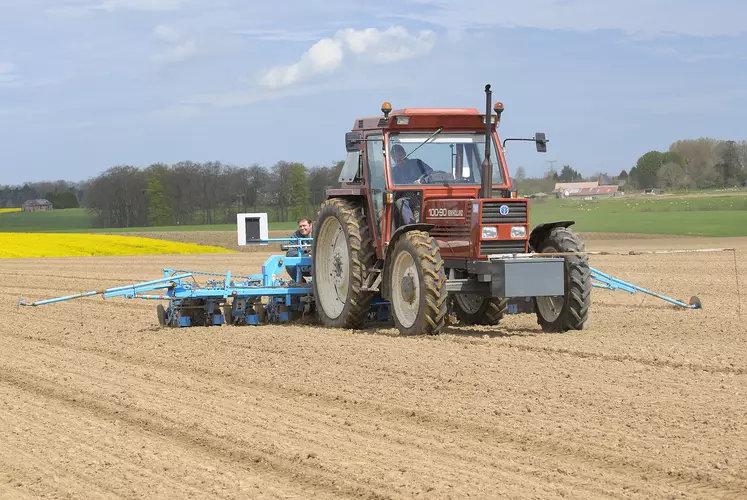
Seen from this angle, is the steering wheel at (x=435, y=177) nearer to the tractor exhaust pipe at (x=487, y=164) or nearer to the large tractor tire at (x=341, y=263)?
the tractor exhaust pipe at (x=487, y=164)

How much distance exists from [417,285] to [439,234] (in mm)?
847

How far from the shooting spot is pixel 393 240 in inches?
427

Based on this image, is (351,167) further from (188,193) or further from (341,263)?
(188,193)

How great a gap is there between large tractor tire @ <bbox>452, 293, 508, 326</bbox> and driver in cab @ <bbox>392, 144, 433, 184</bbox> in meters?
1.53

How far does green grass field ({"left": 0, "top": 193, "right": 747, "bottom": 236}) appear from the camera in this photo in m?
44.2

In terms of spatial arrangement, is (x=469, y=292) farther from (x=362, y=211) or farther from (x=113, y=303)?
(x=113, y=303)

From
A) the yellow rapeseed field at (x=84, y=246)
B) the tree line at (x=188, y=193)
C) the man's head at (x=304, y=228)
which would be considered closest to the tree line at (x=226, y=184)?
the tree line at (x=188, y=193)

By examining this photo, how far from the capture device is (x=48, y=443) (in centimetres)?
658

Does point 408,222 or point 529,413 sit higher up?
point 408,222

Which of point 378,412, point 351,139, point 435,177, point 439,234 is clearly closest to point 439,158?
point 435,177

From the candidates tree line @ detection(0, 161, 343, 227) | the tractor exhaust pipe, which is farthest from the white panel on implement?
tree line @ detection(0, 161, 343, 227)

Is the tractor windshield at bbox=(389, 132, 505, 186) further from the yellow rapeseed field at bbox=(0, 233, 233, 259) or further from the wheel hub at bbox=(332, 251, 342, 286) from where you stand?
the yellow rapeseed field at bbox=(0, 233, 233, 259)

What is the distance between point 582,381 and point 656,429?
1.61 meters

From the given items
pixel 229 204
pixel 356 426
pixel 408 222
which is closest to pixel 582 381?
pixel 356 426
